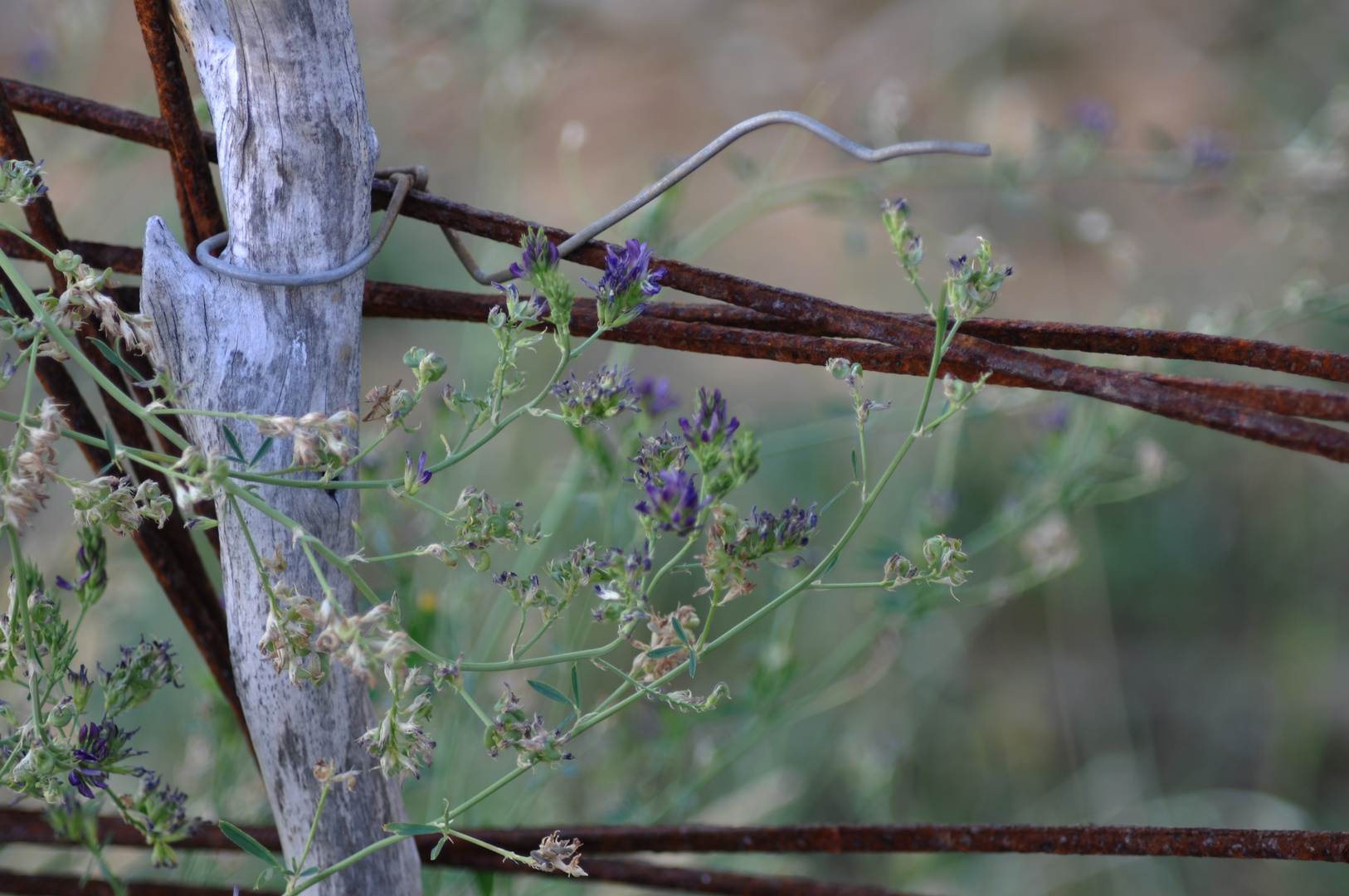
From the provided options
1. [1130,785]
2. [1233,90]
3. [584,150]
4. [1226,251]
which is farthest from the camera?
[584,150]

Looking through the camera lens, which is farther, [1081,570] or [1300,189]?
[1081,570]

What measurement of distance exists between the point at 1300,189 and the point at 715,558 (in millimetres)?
1349

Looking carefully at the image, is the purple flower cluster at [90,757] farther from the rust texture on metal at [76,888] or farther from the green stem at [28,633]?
the rust texture on metal at [76,888]

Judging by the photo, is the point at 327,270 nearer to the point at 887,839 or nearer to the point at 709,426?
the point at 709,426

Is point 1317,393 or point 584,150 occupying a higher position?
point 584,150

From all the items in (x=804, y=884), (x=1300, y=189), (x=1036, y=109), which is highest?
(x=1036, y=109)

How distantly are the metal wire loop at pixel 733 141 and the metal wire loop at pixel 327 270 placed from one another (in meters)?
0.04

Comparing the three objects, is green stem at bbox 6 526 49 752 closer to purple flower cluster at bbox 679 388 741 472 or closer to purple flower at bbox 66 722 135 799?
purple flower at bbox 66 722 135 799

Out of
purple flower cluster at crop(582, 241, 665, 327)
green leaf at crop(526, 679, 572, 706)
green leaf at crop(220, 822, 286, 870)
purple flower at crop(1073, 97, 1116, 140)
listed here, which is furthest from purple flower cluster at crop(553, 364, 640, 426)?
purple flower at crop(1073, 97, 1116, 140)

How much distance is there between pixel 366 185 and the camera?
0.51 meters

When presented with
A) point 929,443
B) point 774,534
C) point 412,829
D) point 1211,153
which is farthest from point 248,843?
point 929,443

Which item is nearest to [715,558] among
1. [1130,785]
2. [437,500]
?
[437,500]

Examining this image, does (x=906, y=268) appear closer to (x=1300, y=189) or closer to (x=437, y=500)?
(x=437, y=500)

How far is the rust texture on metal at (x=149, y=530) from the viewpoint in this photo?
542 millimetres
